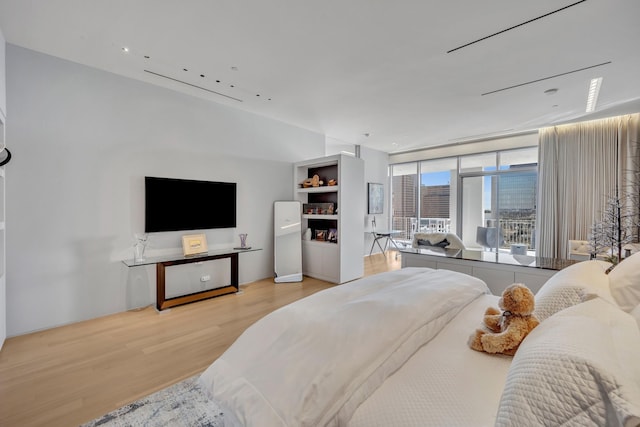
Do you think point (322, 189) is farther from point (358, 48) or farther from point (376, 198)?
point (376, 198)

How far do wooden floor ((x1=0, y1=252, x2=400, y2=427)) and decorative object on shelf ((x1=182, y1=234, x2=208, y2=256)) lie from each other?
26.7 inches

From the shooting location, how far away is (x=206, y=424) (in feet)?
5.28

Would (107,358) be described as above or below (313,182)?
below

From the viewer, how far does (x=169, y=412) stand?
5.58ft

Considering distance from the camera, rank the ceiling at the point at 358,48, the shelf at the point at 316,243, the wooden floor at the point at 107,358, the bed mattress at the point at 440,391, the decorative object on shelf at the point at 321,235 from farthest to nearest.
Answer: the decorative object on shelf at the point at 321,235, the shelf at the point at 316,243, the ceiling at the point at 358,48, the wooden floor at the point at 107,358, the bed mattress at the point at 440,391

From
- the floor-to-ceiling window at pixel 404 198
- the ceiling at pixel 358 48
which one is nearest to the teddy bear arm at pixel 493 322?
the ceiling at pixel 358 48

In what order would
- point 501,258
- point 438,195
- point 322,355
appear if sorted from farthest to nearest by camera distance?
point 438,195 → point 501,258 → point 322,355

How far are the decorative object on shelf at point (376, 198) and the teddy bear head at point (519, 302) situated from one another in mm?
5791

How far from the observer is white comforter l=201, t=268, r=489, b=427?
3.30 feet

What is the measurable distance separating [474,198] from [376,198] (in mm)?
2246

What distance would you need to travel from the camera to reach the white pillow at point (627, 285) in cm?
119

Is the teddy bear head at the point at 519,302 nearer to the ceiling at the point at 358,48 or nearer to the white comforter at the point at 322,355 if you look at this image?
the white comforter at the point at 322,355

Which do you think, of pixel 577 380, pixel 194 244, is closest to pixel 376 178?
pixel 194 244

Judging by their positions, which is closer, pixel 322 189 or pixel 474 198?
pixel 322 189
